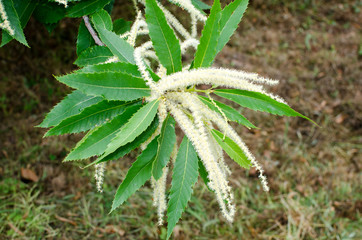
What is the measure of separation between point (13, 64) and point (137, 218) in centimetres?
246

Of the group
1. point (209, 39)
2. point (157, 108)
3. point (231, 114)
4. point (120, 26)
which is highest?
point (120, 26)

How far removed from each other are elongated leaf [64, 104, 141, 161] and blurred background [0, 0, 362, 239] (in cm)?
162

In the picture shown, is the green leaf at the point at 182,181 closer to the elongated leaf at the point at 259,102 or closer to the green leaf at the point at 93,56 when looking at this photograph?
the elongated leaf at the point at 259,102

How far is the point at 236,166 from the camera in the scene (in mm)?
3779

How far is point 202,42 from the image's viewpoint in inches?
45.7

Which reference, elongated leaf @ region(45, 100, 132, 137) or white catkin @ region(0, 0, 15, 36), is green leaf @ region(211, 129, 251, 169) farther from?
white catkin @ region(0, 0, 15, 36)

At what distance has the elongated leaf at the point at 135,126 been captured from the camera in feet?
3.27

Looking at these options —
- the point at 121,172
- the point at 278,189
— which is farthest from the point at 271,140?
the point at 121,172

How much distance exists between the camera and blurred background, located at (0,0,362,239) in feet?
10.2

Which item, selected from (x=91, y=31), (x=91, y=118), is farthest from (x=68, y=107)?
(x=91, y=31)

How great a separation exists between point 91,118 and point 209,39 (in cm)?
53

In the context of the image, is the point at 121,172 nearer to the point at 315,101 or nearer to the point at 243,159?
the point at 243,159

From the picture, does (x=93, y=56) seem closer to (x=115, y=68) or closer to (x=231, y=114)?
(x=115, y=68)

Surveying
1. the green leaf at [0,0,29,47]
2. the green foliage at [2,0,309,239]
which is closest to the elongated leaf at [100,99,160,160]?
the green foliage at [2,0,309,239]
